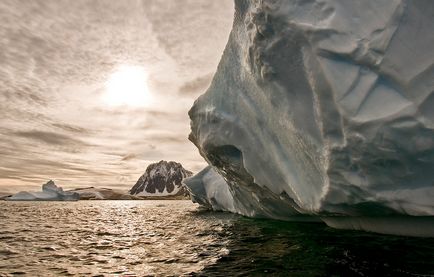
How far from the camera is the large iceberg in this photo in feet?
24.8

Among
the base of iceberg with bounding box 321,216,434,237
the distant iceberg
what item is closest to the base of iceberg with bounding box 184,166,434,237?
the base of iceberg with bounding box 321,216,434,237

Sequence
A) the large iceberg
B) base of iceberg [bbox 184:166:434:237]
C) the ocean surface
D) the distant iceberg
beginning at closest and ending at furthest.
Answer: the ocean surface < the large iceberg < base of iceberg [bbox 184:166:434:237] < the distant iceberg

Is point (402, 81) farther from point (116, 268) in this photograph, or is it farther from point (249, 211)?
point (249, 211)

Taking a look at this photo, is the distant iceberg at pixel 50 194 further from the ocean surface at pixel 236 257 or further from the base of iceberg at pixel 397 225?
the base of iceberg at pixel 397 225

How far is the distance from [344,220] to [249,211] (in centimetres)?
930

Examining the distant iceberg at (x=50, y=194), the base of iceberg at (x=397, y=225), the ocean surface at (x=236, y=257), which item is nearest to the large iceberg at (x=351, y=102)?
the base of iceberg at (x=397, y=225)

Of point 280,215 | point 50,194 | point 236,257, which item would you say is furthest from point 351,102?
point 50,194

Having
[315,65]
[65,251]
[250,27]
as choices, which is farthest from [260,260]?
[250,27]

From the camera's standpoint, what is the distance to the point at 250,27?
10.7 meters

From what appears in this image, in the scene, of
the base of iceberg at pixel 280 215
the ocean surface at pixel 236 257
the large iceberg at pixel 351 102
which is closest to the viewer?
the ocean surface at pixel 236 257

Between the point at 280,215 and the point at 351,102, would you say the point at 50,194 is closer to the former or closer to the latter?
the point at 280,215

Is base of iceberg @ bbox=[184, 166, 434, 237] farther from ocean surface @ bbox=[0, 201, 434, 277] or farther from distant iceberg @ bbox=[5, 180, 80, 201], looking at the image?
distant iceberg @ bbox=[5, 180, 80, 201]

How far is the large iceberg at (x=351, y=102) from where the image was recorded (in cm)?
756

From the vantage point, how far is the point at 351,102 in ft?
25.9
